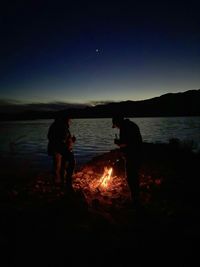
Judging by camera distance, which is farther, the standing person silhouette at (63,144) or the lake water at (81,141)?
the lake water at (81,141)

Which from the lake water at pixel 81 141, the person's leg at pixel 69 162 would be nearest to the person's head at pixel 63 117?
the person's leg at pixel 69 162

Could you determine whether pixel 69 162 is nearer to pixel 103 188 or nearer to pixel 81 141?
pixel 103 188

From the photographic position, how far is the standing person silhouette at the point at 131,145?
779 centimetres

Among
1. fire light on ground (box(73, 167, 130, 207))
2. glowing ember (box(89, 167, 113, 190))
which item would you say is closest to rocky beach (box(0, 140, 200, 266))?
fire light on ground (box(73, 167, 130, 207))

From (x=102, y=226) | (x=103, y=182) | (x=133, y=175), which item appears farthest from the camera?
(x=103, y=182)

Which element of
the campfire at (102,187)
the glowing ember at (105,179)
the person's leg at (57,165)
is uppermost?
the person's leg at (57,165)

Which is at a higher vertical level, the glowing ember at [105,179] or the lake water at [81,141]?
the glowing ember at [105,179]

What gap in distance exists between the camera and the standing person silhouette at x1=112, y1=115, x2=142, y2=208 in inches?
307

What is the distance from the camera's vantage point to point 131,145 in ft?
25.5

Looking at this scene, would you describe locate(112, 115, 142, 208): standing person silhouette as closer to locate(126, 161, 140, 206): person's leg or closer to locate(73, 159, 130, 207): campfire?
locate(126, 161, 140, 206): person's leg

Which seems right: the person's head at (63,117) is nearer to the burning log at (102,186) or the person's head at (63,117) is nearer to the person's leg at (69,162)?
the person's leg at (69,162)

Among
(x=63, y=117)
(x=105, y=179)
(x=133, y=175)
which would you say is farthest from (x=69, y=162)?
(x=133, y=175)

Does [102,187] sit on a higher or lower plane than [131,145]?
lower

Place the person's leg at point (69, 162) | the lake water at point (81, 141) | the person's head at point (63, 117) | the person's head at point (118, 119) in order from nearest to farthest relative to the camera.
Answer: the person's head at point (118, 119)
the person's leg at point (69, 162)
the person's head at point (63, 117)
the lake water at point (81, 141)
